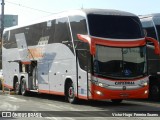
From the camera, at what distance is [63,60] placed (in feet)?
63.4

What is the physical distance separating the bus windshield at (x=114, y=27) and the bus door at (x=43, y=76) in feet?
16.0

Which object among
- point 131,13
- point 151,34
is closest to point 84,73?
point 131,13

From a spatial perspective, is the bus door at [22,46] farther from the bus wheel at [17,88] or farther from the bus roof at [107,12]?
the bus roof at [107,12]

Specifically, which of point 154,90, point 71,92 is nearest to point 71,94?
point 71,92

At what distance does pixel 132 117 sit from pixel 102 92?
10.0 ft

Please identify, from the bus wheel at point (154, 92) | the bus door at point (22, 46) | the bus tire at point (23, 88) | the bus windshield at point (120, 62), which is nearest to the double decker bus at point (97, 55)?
the bus windshield at point (120, 62)

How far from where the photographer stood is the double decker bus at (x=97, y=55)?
55.3ft

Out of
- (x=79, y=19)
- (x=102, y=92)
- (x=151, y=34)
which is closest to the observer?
(x=102, y=92)

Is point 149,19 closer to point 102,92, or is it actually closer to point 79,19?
point 79,19

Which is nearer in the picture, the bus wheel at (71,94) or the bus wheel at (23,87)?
the bus wheel at (71,94)

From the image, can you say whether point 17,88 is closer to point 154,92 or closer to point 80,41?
point 154,92

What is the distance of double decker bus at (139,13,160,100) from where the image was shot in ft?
68.0

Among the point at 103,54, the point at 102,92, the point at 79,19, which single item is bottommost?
the point at 102,92

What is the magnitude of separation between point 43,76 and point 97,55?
579cm
